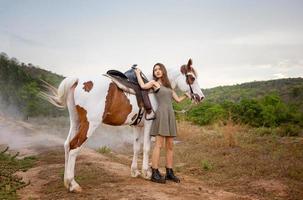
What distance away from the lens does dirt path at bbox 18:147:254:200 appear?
5.77 meters

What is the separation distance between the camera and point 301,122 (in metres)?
18.9

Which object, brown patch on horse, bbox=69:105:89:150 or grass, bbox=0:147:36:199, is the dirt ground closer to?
brown patch on horse, bbox=69:105:89:150

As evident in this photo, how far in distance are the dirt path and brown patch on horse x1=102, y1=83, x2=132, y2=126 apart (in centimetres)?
110

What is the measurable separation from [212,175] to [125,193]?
2.98 metres

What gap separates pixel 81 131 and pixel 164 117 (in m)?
1.57

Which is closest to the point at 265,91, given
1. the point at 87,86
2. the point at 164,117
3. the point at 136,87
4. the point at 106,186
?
the point at 164,117

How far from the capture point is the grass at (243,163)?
7.15m

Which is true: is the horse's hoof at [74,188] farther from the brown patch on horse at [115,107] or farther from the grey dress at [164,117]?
the grey dress at [164,117]

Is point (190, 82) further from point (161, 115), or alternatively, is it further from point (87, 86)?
point (87, 86)

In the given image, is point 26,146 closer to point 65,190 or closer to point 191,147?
point 191,147

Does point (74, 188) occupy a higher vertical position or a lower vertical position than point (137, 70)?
lower

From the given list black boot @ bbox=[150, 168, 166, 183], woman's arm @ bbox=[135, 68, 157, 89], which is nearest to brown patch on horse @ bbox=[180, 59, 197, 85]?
woman's arm @ bbox=[135, 68, 157, 89]

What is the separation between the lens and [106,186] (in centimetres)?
634

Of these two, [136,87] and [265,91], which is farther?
[265,91]
